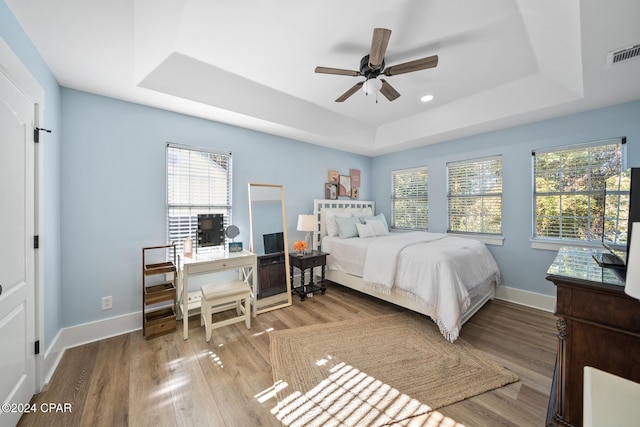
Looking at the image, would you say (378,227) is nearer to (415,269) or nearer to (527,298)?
(415,269)

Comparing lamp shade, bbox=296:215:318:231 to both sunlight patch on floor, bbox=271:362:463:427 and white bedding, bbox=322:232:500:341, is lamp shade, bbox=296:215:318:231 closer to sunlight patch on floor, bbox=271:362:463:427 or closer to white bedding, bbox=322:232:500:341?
white bedding, bbox=322:232:500:341

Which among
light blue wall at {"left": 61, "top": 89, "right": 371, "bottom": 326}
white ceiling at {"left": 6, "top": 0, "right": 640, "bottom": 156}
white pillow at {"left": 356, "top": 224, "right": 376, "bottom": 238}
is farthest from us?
white pillow at {"left": 356, "top": 224, "right": 376, "bottom": 238}

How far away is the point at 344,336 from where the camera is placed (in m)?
2.51

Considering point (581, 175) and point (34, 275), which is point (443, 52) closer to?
point (581, 175)

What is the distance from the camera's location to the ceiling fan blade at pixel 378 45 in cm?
167

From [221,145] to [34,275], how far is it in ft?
7.18

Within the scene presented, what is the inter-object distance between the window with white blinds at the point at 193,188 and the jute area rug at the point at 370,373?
172cm

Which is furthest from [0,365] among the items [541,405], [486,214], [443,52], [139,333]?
[486,214]

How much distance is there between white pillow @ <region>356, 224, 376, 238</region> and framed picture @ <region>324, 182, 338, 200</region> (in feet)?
2.79

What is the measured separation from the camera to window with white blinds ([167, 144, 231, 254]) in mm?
2895

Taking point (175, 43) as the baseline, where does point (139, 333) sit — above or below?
below

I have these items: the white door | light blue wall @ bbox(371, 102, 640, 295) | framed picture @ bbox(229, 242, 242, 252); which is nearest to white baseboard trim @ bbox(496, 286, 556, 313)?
light blue wall @ bbox(371, 102, 640, 295)

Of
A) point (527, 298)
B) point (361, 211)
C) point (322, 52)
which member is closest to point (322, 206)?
point (361, 211)

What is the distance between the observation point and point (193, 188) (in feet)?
9.98
